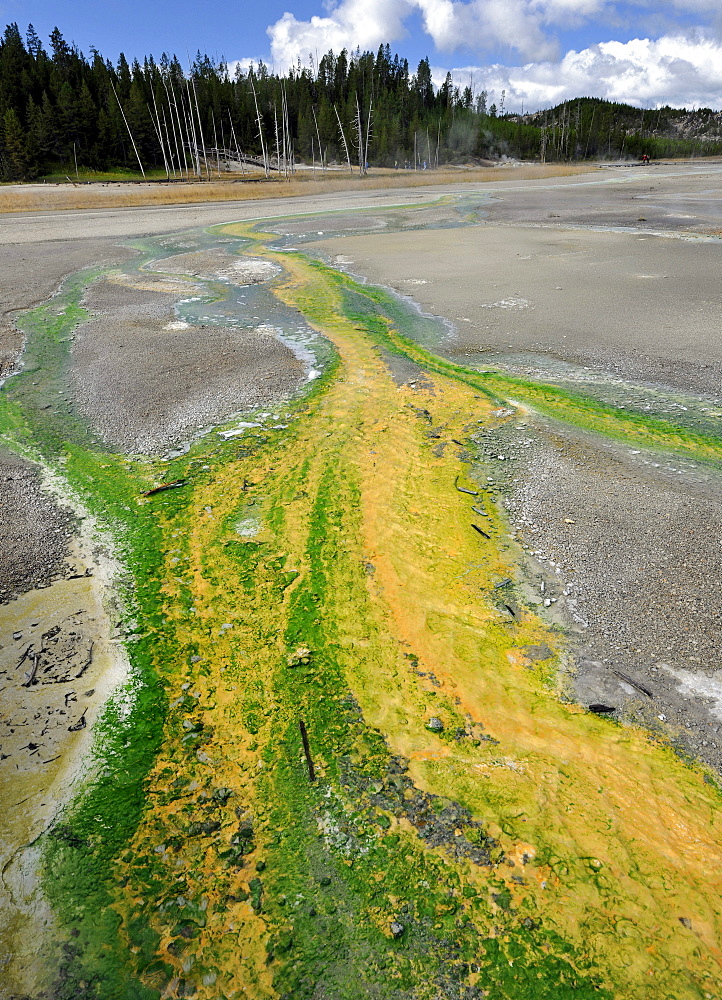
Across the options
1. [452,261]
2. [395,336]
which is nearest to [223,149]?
[452,261]

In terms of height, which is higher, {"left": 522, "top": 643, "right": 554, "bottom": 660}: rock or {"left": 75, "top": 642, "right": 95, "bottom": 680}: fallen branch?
{"left": 75, "top": 642, "right": 95, "bottom": 680}: fallen branch

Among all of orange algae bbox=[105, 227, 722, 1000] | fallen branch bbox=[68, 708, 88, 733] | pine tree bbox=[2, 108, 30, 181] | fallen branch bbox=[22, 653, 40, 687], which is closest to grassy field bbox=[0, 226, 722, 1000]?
orange algae bbox=[105, 227, 722, 1000]

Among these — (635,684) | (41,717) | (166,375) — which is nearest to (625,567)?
(635,684)

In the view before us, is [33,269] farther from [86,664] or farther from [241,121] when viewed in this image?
[241,121]

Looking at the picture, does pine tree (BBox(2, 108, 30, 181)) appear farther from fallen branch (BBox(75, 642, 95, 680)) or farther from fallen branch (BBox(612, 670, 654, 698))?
fallen branch (BBox(612, 670, 654, 698))

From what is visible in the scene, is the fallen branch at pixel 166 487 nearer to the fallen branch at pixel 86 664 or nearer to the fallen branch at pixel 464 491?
the fallen branch at pixel 86 664

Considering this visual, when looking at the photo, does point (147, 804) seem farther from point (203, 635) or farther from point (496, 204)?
point (496, 204)
